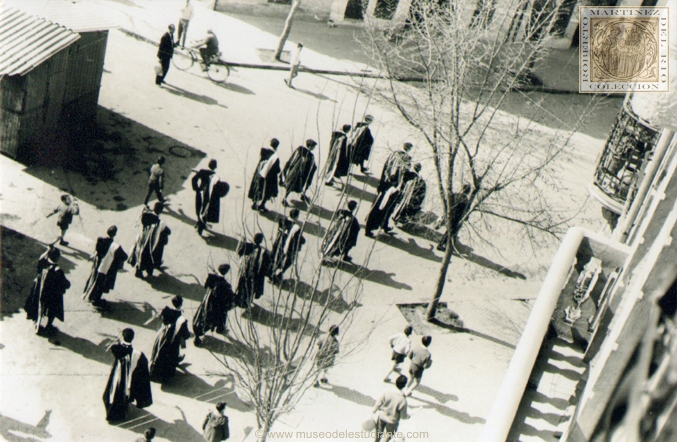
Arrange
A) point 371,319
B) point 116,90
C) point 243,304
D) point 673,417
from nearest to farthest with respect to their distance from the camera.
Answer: point 673,417 < point 243,304 < point 371,319 < point 116,90

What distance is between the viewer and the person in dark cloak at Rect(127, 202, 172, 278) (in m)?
11.6

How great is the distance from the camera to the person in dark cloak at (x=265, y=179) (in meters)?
14.0

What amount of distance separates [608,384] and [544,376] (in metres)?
3.80

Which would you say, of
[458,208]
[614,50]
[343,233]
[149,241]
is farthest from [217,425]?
[614,50]

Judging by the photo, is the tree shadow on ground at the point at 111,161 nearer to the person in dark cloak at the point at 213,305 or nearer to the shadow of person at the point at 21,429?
the person in dark cloak at the point at 213,305

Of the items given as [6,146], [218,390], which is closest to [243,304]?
[218,390]

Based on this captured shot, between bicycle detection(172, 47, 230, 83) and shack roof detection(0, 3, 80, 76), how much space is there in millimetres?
5398

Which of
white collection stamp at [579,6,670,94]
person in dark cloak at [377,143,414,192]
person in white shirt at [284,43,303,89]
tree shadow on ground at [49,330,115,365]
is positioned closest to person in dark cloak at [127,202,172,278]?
tree shadow on ground at [49,330,115,365]

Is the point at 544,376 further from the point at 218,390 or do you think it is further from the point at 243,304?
the point at 243,304

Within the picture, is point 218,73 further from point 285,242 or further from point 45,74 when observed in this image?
point 285,242

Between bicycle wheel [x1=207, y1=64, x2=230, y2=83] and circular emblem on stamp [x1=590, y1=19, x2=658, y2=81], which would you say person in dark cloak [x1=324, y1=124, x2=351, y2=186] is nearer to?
bicycle wheel [x1=207, y1=64, x2=230, y2=83]

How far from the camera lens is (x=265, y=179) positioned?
14.1 meters

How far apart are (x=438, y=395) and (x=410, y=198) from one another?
4.65 metres

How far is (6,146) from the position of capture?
44.3 ft
